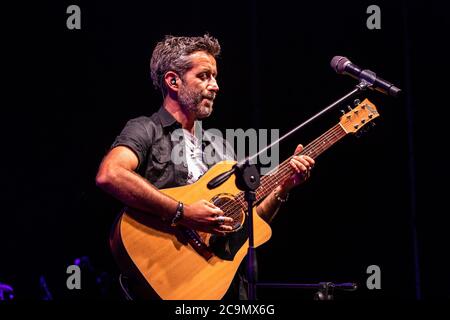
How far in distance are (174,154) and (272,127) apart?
1.93m

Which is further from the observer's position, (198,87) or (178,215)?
(198,87)

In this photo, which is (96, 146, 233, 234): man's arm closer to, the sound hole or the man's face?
the sound hole

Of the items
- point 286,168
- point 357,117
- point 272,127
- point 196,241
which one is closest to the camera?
point 196,241

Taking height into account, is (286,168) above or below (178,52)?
below

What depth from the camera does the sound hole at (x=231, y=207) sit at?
3062mm

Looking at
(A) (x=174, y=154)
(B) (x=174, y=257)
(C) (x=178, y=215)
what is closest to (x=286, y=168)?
(A) (x=174, y=154)

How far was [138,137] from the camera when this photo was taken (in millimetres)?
3053

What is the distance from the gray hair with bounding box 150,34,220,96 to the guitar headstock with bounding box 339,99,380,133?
882mm

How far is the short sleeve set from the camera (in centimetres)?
300

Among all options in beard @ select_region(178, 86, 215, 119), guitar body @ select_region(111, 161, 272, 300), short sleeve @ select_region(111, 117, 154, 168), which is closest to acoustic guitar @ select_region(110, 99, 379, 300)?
guitar body @ select_region(111, 161, 272, 300)

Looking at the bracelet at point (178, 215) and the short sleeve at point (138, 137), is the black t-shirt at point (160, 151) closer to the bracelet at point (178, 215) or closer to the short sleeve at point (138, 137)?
the short sleeve at point (138, 137)

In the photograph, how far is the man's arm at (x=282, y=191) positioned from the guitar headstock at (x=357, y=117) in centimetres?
31

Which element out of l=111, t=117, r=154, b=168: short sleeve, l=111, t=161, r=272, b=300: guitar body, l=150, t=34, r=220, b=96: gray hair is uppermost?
l=150, t=34, r=220, b=96: gray hair

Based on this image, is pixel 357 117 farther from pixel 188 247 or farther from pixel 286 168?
pixel 188 247
